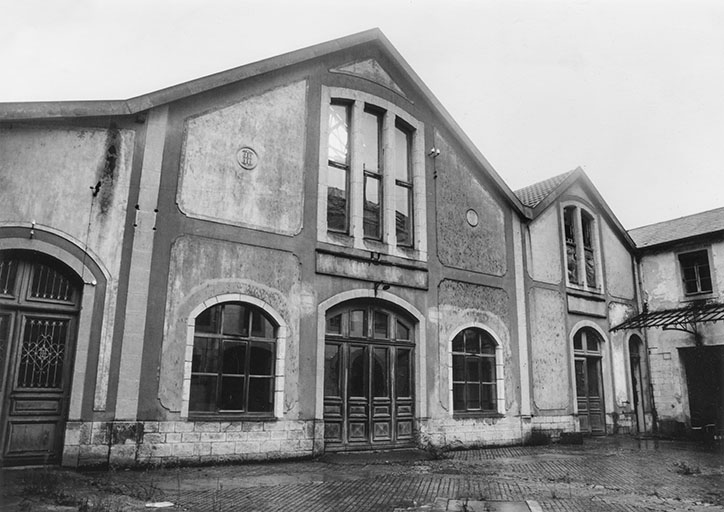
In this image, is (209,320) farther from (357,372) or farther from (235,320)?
(357,372)

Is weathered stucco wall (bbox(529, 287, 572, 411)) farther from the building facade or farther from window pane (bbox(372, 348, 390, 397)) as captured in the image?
window pane (bbox(372, 348, 390, 397))

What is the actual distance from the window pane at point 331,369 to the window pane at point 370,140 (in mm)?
4140

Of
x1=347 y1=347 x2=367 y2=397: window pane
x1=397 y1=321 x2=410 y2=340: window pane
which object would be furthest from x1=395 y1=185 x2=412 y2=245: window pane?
x1=347 y1=347 x2=367 y2=397: window pane

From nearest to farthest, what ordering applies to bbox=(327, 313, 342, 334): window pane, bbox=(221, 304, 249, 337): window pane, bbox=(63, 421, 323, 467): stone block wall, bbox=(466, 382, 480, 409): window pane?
bbox=(63, 421, 323, 467): stone block wall, bbox=(221, 304, 249, 337): window pane, bbox=(327, 313, 342, 334): window pane, bbox=(466, 382, 480, 409): window pane

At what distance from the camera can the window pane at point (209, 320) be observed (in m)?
10.0

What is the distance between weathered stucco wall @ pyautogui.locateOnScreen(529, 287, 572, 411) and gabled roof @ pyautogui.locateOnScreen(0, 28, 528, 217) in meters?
2.48

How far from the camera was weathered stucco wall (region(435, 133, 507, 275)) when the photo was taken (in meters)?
13.9

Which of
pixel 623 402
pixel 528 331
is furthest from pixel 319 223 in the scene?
pixel 623 402

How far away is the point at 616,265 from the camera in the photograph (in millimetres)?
18016

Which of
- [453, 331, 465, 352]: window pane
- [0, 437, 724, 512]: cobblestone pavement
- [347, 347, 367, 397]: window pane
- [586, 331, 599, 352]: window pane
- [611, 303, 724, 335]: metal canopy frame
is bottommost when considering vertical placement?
[0, 437, 724, 512]: cobblestone pavement

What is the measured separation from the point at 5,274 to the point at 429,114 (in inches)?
385

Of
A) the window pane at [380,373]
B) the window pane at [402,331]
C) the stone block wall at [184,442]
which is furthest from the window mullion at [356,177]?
the stone block wall at [184,442]

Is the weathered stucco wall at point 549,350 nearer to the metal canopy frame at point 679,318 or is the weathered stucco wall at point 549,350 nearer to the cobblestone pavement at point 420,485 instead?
the metal canopy frame at point 679,318

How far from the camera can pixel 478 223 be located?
1455cm
